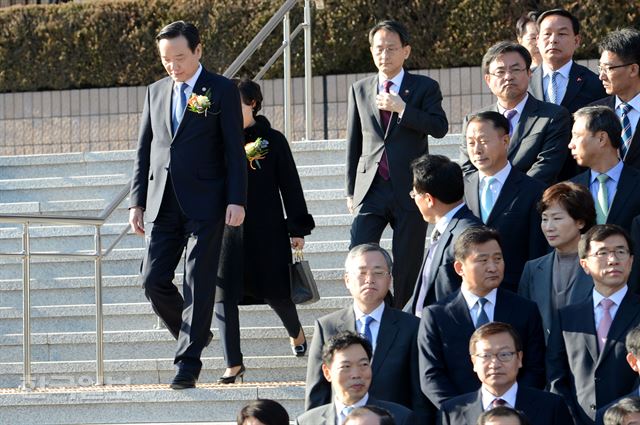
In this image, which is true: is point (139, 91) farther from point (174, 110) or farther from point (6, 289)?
point (174, 110)

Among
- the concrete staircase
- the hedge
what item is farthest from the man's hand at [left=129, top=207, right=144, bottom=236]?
the hedge

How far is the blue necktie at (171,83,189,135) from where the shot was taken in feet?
27.4

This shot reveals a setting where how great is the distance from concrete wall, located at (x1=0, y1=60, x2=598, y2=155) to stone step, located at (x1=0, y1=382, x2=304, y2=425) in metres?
6.38

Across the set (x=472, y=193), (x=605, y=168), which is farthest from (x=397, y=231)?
(x=605, y=168)

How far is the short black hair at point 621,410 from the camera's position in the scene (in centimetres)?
592

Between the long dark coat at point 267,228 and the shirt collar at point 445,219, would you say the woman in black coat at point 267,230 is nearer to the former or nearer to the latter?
the long dark coat at point 267,228

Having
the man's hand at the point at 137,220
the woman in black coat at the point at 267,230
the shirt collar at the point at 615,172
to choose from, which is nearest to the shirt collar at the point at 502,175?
the shirt collar at the point at 615,172

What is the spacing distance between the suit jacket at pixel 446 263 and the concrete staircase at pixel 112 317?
1.03 metres

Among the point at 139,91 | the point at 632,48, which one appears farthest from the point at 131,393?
the point at 139,91

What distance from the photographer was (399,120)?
857 cm

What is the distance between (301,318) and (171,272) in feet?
4.70

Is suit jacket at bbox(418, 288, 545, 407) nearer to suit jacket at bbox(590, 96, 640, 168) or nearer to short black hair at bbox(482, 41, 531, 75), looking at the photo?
suit jacket at bbox(590, 96, 640, 168)

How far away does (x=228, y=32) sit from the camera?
14.5m

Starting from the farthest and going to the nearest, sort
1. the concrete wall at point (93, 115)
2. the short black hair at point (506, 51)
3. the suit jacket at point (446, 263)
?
the concrete wall at point (93, 115) → the short black hair at point (506, 51) → the suit jacket at point (446, 263)
